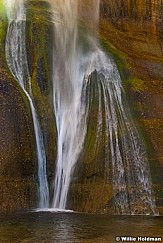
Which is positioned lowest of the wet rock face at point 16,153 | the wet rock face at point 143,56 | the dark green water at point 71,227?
the dark green water at point 71,227

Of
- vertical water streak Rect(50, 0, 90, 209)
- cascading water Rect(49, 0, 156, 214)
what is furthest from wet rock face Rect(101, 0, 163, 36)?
cascading water Rect(49, 0, 156, 214)

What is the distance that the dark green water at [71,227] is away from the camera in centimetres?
977

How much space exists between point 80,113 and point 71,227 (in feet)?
14.5

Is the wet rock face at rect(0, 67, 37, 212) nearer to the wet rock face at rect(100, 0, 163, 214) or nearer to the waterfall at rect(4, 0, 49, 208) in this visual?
the waterfall at rect(4, 0, 49, 208)

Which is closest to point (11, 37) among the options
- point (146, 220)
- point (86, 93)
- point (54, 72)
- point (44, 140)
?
A: point (54, 72)

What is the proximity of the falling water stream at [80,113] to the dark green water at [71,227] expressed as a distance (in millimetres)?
930

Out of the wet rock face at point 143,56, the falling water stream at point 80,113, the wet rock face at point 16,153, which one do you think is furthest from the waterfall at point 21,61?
the wet rock face at point 143,56

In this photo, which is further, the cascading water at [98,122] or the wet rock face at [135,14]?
the wet rock face at [135,14]

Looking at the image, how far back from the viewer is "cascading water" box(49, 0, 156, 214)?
1307 cm

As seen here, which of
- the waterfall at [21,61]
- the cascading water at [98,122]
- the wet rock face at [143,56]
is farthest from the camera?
the wet rock face at [143,56]

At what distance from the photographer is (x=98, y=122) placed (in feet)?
46.2

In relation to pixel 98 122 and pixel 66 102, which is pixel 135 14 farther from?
pixel 98 122

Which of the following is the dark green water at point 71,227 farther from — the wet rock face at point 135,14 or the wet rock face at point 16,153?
the wet rock face at point 135,14

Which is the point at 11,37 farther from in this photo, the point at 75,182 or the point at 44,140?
the point at 75,182
